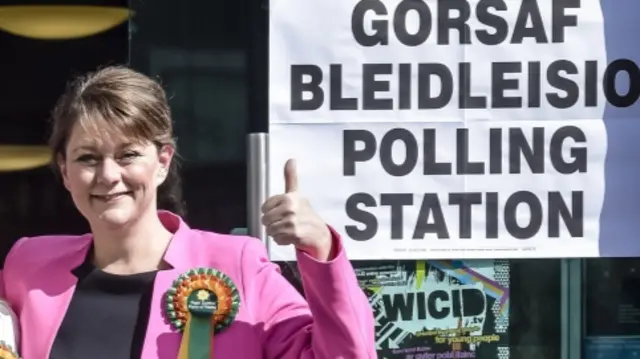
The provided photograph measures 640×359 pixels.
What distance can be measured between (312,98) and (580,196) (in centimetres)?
98

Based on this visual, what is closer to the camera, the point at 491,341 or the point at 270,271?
the point at 270,271

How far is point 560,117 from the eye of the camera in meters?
4.01

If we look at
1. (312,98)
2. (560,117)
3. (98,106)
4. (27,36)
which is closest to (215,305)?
(98,106)

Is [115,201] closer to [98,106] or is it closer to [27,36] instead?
[98,106]

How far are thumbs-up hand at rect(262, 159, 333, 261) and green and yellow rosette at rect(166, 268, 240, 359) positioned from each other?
22cm

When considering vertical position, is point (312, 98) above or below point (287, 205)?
above

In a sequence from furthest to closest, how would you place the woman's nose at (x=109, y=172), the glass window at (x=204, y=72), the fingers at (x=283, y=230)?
the glass window at (x=204, y=72), the woman's nose at (x=109, y=172), the fingers at (x=283, y=230)

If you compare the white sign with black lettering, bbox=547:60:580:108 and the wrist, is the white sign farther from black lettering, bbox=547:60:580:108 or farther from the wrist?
the wrist

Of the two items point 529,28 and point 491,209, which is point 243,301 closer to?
point 491,209

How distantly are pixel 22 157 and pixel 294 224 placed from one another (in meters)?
2.63

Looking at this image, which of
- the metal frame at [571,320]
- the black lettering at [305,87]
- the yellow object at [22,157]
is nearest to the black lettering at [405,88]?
the black lettering at [305,87]

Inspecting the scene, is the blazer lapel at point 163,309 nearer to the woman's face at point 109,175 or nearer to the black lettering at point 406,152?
the woman's face at point 109,175

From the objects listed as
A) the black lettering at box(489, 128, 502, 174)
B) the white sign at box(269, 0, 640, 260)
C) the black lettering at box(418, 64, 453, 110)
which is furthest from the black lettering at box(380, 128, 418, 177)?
the black lettering at box(489, 128, 502, 174)

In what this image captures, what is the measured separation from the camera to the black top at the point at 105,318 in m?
2.17
